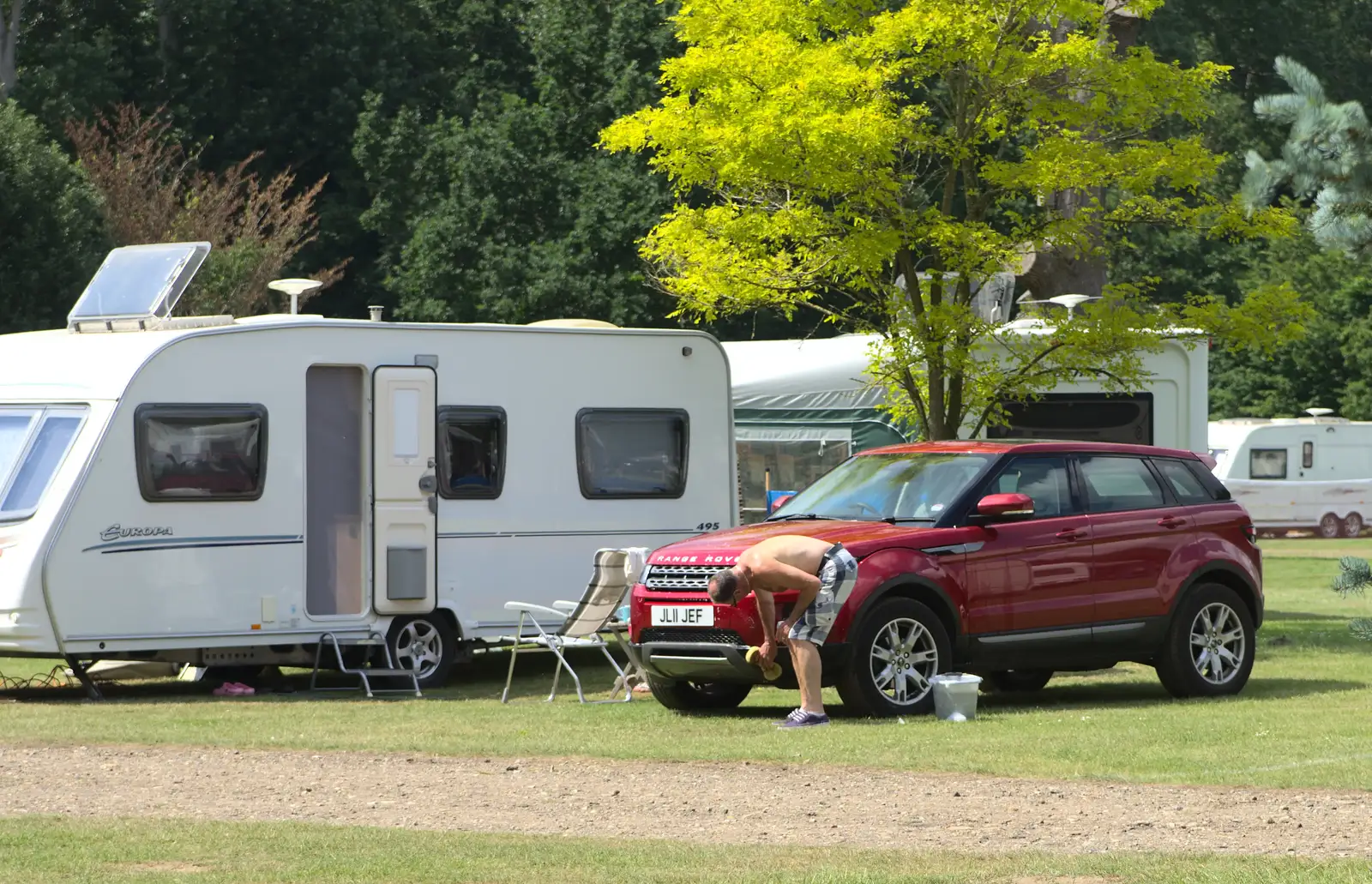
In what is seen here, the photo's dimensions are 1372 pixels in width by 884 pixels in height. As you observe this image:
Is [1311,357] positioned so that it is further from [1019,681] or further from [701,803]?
[701,803]

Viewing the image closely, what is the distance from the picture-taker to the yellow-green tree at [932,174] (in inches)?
682

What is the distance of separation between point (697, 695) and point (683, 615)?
1.01m

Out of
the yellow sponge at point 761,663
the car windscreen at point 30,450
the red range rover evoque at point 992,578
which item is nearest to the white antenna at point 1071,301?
the red range rover evoque at point 992,578

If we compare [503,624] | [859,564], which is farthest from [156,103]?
[859,564]

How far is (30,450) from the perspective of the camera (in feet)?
46.8

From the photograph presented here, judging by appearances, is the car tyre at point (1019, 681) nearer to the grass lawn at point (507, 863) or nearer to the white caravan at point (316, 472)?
the white caravan at point (316, 472)

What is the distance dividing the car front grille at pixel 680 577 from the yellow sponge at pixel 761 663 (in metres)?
0.52

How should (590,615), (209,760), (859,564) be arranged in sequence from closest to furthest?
(209,760), (859,564), (590,615)

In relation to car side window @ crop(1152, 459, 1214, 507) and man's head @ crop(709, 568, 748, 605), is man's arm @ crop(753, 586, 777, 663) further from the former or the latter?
car side window @ crop(1152, 459, 1214, 507)

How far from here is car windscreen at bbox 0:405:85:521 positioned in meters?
14.1

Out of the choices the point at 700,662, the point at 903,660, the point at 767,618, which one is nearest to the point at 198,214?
the point at 700,662

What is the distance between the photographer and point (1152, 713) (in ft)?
41.0

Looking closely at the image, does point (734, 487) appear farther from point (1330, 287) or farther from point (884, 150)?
point (1330, 287)

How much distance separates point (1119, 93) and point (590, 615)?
708 cm
